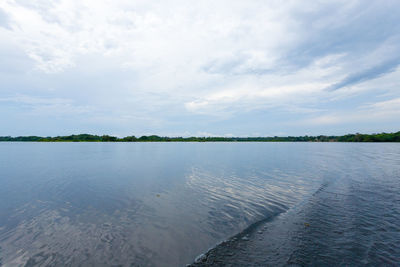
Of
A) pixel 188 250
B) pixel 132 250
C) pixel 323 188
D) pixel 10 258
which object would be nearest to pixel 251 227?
pixel 188 250

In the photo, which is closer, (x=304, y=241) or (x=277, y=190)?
(x=304, y=241)

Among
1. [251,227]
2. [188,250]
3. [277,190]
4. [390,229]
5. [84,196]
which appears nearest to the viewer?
[188,250]

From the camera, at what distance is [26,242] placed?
30.9 ft

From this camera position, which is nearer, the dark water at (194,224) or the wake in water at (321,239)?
the wake in water at (321,239)

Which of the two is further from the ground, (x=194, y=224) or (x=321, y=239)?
(x=321, y=239)

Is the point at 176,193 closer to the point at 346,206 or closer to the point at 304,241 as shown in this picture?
the point at 304,241

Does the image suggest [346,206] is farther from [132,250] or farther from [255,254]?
[132,250]

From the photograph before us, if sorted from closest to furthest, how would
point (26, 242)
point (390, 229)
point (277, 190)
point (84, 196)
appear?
point (26, 242) → point (390, 229) → point (84, 196) → point (277, 190)

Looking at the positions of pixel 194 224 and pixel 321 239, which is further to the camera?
pixel 194 224

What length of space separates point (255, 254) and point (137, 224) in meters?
6.95

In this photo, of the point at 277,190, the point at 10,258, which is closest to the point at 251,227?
the point at 277,190

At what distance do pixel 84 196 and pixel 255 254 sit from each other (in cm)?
1584

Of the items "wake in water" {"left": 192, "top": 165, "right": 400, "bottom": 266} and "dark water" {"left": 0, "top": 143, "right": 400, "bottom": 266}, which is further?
"dark water" {"left": 0, "top": 143, "right": 400, "bottom": 266}

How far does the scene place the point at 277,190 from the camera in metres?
18.9
